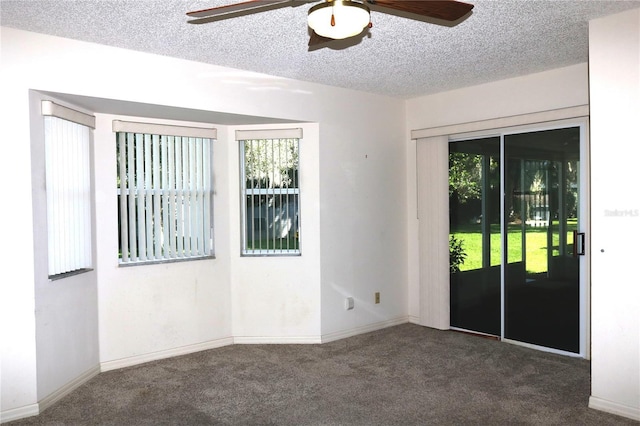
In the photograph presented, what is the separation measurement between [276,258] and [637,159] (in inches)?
127

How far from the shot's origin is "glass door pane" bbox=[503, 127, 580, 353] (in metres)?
4.59

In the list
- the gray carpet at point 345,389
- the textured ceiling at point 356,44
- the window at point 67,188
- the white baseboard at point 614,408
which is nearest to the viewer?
the textured ceiling at point 356,44

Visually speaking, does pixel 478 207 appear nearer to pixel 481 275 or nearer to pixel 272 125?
pixel 481 275

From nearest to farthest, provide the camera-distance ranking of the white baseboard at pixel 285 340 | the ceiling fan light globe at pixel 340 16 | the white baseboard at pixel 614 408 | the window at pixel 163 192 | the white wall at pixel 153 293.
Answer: the ceiling fan light globe at pixel 340 16 → the white baseboard at pixel 614 408 → the white wall at pixel 153 293 → the window at pixel 163 192 → the white baseboard at pixel 285 340

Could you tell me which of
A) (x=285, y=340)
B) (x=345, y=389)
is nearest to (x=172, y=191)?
(x=285, y=340)

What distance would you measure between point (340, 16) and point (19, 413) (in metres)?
3.31

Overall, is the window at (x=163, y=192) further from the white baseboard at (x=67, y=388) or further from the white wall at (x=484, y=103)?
the white wall at (x=484, y=103)

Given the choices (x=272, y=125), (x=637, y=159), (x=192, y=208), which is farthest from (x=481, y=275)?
(x=192, y=208)

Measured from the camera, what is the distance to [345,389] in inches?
152

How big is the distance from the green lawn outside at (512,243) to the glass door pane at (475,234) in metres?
0.01

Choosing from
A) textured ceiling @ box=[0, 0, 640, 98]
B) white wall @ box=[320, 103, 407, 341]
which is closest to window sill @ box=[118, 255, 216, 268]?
white wall @ box=[320, 103, 407, 341]

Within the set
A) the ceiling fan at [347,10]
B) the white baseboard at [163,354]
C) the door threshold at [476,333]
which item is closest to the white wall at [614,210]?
the ceiling fan at [347,10]

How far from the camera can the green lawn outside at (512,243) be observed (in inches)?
188

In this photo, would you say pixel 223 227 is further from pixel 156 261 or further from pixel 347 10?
pixel 347 10
